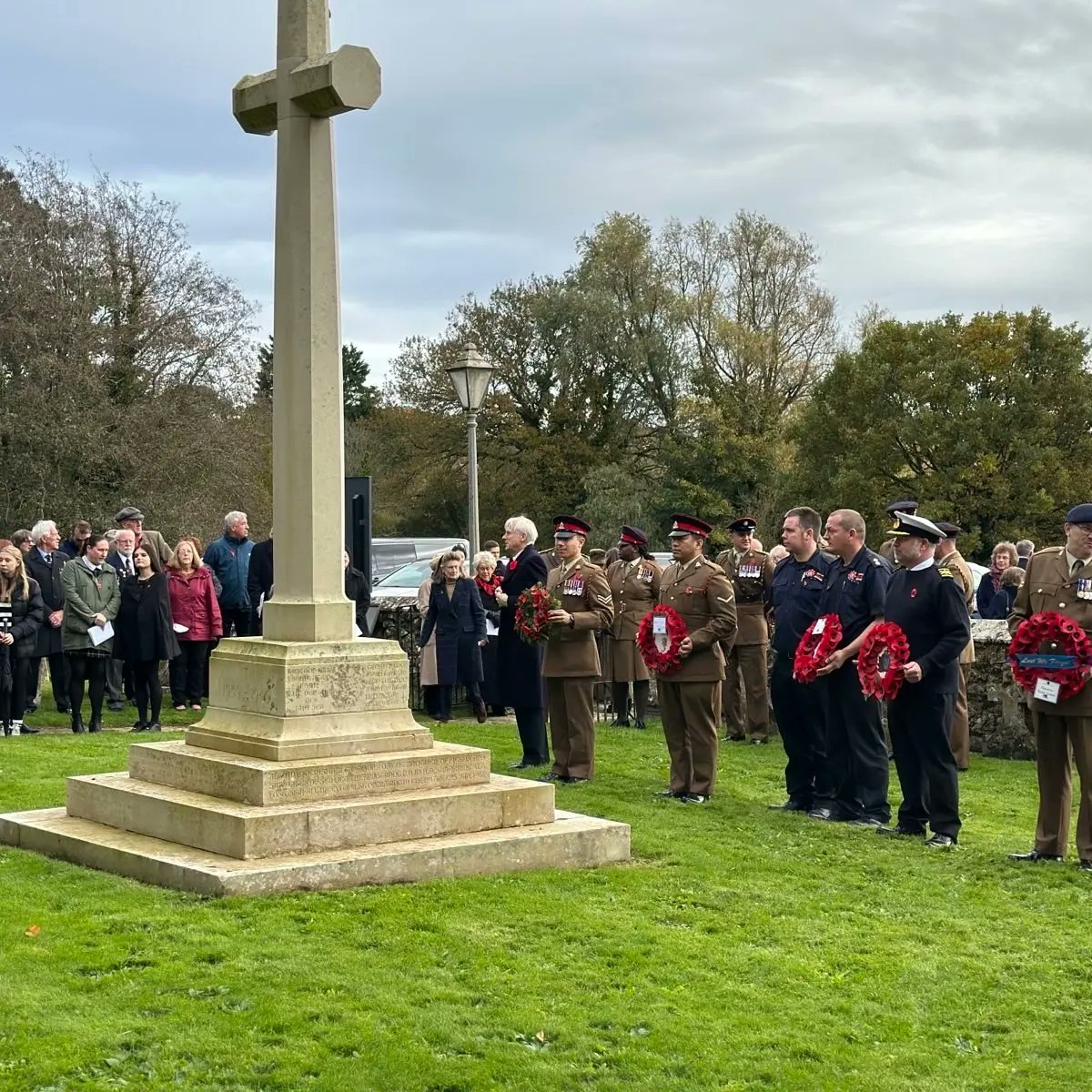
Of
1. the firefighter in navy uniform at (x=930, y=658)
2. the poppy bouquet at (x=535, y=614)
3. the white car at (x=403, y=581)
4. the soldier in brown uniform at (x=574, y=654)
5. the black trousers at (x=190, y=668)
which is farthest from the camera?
the white car at (x=403, y=581)

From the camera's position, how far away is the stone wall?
50.0 ft

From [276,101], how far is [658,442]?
144 ft

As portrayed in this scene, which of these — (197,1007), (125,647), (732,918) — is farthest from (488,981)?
(125,647)

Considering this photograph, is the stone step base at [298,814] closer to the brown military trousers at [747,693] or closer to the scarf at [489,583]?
the brown military trousers at [747,693]

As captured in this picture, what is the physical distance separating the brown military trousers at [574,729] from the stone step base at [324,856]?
2.85 meters

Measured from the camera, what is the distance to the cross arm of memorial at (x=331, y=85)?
8.89 m

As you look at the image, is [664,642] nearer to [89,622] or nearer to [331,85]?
[331,85]

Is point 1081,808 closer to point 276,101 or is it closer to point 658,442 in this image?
→ point 276,101

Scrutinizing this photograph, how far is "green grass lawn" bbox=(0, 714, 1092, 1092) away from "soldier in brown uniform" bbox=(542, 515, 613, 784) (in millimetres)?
3005

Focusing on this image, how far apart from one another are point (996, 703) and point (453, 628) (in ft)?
18.6

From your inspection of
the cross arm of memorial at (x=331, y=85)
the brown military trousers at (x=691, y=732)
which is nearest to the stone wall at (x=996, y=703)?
the brown military trousers at (x=691, y=732)

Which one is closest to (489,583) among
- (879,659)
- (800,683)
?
(800,683)

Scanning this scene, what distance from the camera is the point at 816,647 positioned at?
1078cm

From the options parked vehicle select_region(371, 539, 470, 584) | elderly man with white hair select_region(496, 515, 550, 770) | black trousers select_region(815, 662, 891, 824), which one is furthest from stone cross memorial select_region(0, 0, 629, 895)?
parked vehicle select_region(371, 539, 470, 584)
